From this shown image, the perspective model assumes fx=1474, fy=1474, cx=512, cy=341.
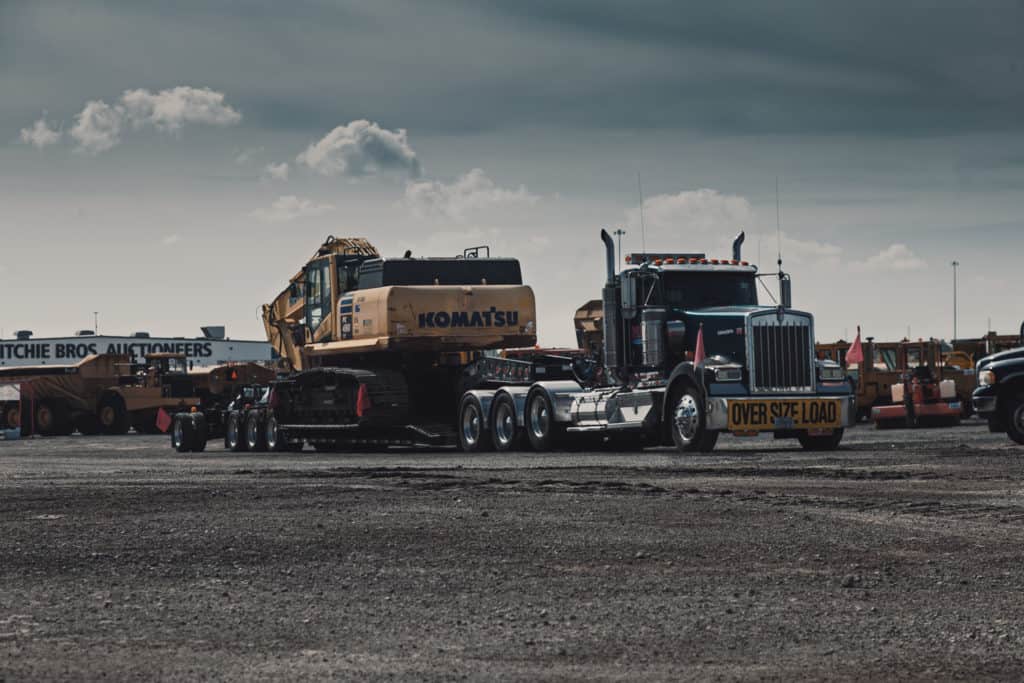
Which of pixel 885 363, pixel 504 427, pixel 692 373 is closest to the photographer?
pixel 692 373

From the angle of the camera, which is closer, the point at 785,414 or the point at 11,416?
the point at 785,414

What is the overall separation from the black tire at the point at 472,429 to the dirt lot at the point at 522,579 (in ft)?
34.0

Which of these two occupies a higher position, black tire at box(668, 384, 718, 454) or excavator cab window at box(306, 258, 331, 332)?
excavator cab window at box(306, 258, 331, 332)

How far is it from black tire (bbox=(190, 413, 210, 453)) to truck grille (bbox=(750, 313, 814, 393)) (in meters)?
14.4

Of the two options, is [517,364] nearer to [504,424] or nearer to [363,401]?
[504,424]

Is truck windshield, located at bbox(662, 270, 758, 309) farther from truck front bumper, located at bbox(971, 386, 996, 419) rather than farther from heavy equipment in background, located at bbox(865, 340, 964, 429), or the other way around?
heavy equipment in background, located at bbox(865, 340, 964, 429)

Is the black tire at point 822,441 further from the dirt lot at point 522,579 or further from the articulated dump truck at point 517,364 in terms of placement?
the dirt lot at point 522,579

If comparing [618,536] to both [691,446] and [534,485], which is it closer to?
[534,485]

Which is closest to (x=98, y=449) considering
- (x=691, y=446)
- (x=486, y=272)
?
(x=486, y=272)

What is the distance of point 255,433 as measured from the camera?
33.4 meters

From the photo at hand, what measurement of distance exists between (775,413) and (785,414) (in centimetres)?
19

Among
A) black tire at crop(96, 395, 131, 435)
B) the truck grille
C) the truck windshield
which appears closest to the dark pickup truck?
the truck grille

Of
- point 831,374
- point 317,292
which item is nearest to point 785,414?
point 831,374

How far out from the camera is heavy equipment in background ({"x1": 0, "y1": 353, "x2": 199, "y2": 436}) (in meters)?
51.2
